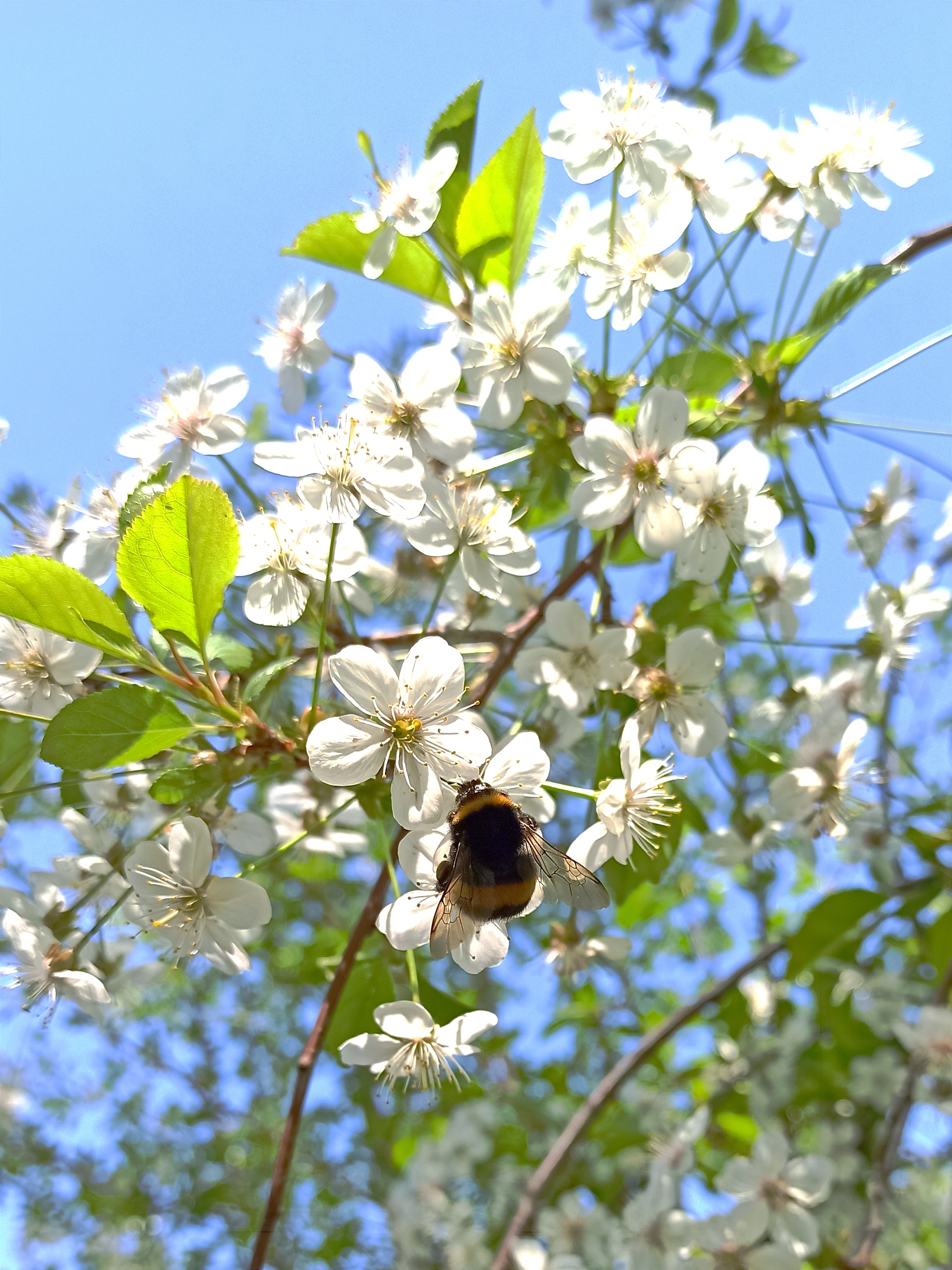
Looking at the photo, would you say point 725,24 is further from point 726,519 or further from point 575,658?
point 575,658

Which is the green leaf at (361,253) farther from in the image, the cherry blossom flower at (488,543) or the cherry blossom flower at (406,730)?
the cherry blossom flower at (406,730)

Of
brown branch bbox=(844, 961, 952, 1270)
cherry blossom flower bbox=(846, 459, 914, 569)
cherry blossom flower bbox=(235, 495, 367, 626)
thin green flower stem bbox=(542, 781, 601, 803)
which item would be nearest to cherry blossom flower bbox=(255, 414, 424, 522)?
cherry blossom flower bbox=(235, 495, 367, 626)

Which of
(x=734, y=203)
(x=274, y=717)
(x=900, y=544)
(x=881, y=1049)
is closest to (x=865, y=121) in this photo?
(x=734, y=203)

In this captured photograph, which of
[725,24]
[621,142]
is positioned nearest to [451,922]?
[621,142]

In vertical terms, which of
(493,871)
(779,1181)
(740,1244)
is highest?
(493,871)

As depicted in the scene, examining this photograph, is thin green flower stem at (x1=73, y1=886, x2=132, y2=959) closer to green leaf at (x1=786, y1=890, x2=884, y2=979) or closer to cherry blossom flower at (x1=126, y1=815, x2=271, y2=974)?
cherry blossom flower at (x1=126, y1=815, x2=271, y2=974)

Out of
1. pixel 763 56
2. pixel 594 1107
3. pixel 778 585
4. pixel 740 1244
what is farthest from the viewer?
pixel 763 56

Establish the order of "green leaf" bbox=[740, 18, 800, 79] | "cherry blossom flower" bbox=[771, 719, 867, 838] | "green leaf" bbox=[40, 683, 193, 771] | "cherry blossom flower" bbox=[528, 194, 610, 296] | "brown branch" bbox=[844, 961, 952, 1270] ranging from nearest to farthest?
"green leaf" bbox=[40, 683, 193, 771] < "cherry blossom flower" bbox=[528, 194, 610, 296] < "cherry blossom flower" bbox=[771, 719, 867, 838] < "brown branch" bbox=[844, 961, 952, 1270] < "green leaf" bbox=[740, 18, 800, 79]
